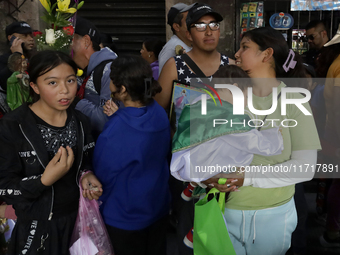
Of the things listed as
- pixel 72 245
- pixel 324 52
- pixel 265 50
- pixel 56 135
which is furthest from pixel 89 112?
pixel 324 52

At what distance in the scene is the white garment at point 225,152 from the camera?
5.41ft

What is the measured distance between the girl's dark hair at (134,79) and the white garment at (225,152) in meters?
0.64

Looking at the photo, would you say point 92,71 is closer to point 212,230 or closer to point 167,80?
point 167,80

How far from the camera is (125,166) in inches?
81.8

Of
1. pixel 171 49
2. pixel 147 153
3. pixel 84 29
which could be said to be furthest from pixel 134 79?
pixel 171 49

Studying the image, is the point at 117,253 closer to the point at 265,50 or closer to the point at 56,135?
the point at 56,135

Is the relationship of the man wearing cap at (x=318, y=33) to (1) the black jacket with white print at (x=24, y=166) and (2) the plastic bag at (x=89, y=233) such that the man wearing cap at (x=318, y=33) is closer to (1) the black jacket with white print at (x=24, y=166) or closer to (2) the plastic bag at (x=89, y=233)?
(2) the plastic bag at (x=89, y=233)

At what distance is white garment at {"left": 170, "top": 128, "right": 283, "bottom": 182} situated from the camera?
1647 millimetres

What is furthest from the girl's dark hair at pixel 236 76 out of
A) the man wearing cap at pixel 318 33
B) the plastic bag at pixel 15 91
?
the man wearing cap at pixel 318 33

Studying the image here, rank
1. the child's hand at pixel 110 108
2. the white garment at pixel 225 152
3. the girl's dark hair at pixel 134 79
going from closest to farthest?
1. the white garment at pixel 225 152
2. the girl's dark hair at pixel 134 79
3. the child's hand at pixel 110 108

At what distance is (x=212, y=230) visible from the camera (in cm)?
169

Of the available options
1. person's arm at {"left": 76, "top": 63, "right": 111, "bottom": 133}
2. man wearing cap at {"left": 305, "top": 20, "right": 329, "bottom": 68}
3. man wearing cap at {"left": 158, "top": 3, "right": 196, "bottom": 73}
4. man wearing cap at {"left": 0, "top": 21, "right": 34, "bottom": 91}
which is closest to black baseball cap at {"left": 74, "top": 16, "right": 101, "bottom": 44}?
→ person's arm at {"left": 76, "top": 63, "right": 111, "bottom": 133}

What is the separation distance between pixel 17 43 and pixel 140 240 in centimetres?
321

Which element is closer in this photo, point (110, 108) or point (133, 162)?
point (133, 162)
